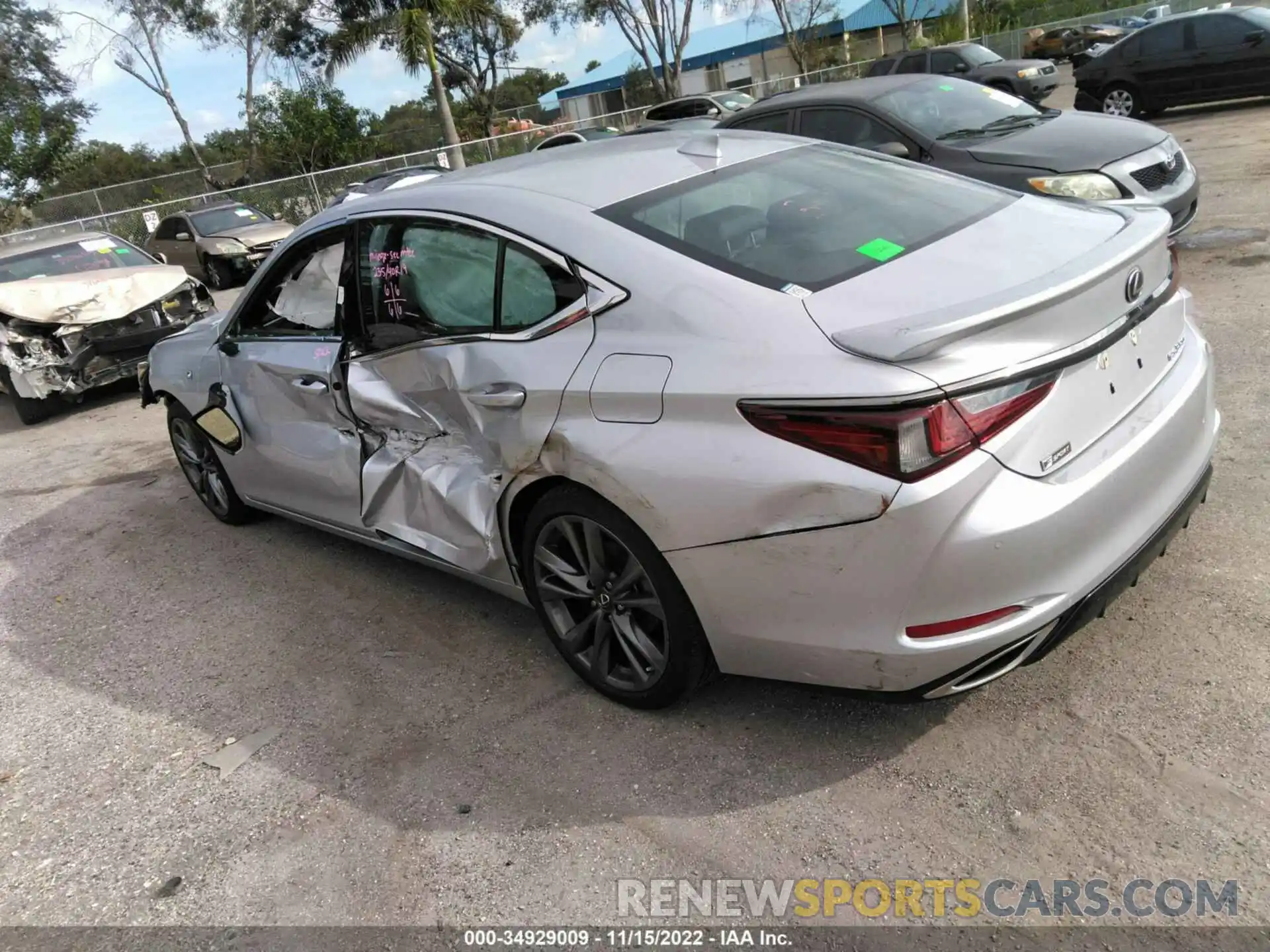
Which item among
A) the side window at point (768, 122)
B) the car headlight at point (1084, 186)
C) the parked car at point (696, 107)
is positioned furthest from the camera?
the parked car at point (696, 107)

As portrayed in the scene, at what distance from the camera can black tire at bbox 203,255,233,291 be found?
16.2 meters

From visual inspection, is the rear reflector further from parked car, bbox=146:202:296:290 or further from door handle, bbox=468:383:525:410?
parked car, bbox=146:202:296:290

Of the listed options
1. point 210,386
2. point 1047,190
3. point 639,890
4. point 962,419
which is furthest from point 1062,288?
point 1047,190

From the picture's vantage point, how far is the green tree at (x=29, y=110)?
2925 centimetres

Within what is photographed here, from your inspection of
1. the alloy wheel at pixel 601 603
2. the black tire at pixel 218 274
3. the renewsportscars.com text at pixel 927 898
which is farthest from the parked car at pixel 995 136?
the black tire at pixel 218 274

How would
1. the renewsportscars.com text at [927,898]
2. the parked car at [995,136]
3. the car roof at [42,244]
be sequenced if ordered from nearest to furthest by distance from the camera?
the renewsportscars.com text at [927,898] < the parked car at [995,136] < the car roof at [42,244]

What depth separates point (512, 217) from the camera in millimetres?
3092

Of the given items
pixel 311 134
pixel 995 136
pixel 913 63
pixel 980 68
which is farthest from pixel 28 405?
pixel 311 134

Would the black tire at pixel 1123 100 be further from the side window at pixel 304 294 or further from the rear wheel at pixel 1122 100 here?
the side window at pixel 304 294

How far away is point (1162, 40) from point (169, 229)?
17.3 metres

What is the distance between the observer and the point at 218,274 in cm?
1625

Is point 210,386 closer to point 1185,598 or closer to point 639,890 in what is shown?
point 639,890

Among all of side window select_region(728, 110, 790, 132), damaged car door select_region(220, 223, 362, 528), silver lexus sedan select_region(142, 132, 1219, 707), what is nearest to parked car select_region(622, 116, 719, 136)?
side window select_region(728, 110, 790, 132)

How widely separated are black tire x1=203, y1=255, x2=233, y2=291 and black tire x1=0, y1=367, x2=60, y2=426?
765 centimetres
